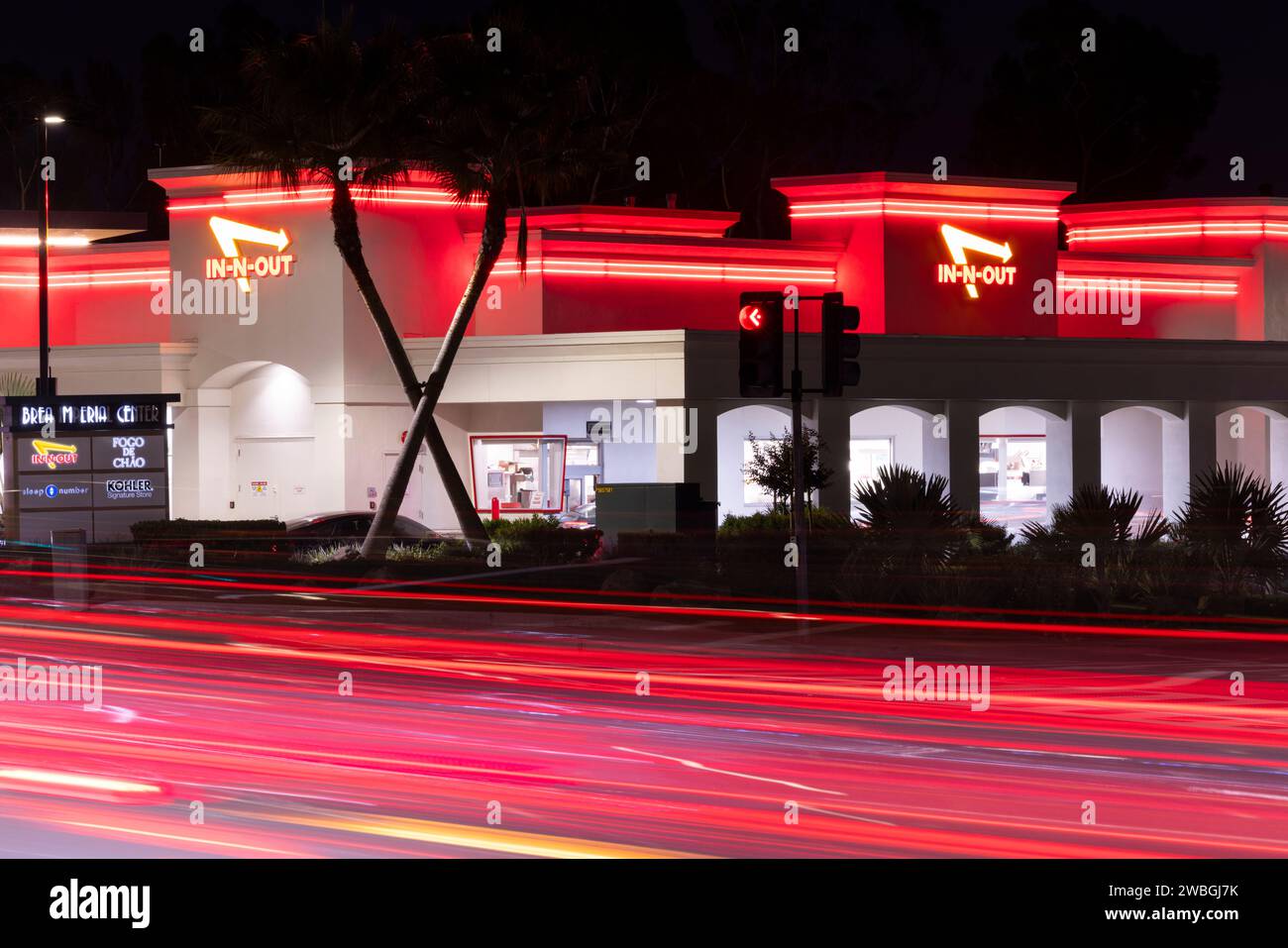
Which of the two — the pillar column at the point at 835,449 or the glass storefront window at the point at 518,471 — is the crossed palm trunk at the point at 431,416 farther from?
the pillar column at the point at 835,449

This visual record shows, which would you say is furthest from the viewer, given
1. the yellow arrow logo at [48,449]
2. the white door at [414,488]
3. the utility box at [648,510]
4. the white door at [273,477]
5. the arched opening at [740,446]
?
the arched opening at [740,446]

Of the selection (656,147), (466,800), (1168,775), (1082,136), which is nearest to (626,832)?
(466,800)

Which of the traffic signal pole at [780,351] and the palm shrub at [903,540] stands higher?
the traffic signal pole at [780,351]

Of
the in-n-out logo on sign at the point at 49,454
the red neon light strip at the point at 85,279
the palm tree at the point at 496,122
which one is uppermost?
the palm tree at the point at 496,122

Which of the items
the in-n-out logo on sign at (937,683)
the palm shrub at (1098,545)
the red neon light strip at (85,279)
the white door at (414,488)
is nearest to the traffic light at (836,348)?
the in-n-out logo on sign at (937,683)

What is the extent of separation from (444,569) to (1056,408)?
51.5ft

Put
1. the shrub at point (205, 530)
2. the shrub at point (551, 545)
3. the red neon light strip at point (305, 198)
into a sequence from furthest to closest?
1. the red neon light strip at point (305, 198)
2. the shrub at point (205, 530)
3. the shrub at point (551, 545)

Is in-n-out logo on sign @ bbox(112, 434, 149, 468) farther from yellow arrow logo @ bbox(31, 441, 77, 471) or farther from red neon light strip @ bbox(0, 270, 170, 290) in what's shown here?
red neon light strip @ bbox(0, 270, 170, 290)

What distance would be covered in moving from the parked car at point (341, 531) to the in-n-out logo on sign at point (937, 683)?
13.9 metres

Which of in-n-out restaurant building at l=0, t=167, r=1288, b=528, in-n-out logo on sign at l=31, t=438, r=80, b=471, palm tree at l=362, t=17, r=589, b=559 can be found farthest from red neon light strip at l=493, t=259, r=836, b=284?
in-n-out logo on sign at l=31, t=438, r=80, b=471

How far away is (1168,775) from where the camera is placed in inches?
380

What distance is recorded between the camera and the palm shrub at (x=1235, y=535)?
19172 mm

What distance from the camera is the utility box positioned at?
23844mm

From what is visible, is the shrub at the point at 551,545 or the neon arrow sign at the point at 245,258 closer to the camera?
the shrub at the point at 551,545
